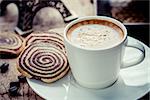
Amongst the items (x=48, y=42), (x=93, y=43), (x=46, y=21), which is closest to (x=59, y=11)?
(x=46, y=21)

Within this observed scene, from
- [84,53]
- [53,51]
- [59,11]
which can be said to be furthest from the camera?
[59,11]

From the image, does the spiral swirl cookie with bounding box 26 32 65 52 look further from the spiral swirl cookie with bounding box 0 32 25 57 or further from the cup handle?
the cup handle

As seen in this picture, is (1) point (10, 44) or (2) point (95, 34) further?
(1) point (10, 44)

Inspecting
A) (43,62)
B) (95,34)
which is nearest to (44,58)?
(43,62)

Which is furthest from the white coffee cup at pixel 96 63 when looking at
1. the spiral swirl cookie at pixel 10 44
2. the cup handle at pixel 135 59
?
the spiral swirl cookie at pixel 10 44

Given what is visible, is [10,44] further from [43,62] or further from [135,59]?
[135,59]

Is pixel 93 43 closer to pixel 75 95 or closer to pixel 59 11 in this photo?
pixel 75 95
